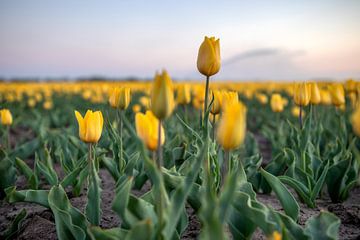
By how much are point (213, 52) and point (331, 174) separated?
147 cm

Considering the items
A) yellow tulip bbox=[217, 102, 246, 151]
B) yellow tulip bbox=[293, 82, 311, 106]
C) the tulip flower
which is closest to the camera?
yellow tulip bbox=[217, 102, 246, 151]

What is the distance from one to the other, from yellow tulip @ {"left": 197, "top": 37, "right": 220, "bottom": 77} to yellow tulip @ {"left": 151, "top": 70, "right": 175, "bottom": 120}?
0.82m

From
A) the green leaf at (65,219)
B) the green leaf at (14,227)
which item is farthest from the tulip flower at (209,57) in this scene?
the green leaf at (14,227)

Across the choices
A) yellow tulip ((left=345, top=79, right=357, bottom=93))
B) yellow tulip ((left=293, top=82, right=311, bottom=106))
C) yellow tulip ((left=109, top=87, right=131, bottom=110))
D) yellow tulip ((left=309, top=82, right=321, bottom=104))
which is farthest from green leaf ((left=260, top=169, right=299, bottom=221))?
yellow tulip ((left=345, top=79, right=357, bottom=93))

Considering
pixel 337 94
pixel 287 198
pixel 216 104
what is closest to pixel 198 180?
pixel 216 104

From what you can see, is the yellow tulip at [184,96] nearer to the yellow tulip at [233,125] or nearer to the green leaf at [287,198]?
the green leaf at [287,198]

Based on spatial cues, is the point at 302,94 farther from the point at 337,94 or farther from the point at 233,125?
the point at 233,125

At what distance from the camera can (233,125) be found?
147cm

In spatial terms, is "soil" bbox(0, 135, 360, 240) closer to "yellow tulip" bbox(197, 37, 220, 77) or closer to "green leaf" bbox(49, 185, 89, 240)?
"green leaf" bbox(49, 185, 89, 240)

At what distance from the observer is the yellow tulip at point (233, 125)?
142 centimetres

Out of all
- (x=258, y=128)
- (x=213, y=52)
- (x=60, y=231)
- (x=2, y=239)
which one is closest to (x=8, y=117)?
(x=2, y=239)

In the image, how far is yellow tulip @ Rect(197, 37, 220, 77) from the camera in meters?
2.25

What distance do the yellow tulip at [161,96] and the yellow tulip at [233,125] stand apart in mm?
223

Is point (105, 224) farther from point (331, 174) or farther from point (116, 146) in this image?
point (331, 174)
